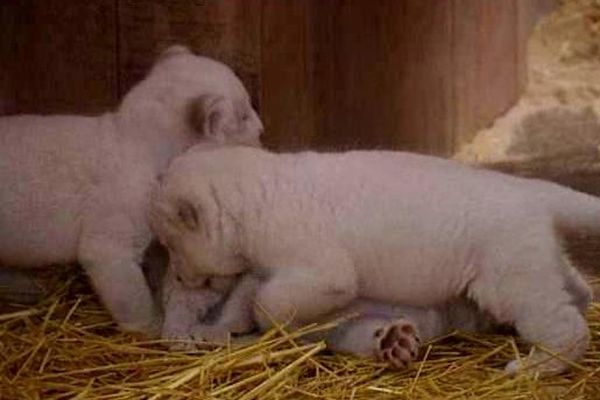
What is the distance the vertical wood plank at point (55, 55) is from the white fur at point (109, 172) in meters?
0.12

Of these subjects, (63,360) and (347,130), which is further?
(347,130)

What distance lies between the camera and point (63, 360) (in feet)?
8.06

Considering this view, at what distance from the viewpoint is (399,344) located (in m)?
2.34

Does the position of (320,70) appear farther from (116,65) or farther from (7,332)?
(7,332)

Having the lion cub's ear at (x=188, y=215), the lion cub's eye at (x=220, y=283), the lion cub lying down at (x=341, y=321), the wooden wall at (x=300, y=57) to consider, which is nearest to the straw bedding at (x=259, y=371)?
the lion cub lying down at (x=341, y=321)

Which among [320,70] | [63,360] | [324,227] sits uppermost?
[320,70]

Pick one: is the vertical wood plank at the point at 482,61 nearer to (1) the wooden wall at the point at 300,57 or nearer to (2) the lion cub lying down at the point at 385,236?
(1) the wooden wall at the point at 300,57

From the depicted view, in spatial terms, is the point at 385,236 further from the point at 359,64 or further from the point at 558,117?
the point at 558,117

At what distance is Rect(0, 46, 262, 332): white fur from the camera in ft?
8.45

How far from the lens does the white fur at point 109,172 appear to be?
8.45 feet

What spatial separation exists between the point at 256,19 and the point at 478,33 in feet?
1.65

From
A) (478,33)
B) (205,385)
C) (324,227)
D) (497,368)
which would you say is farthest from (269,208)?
(478,33)

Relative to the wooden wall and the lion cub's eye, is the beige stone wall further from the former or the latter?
the lion cub's eye

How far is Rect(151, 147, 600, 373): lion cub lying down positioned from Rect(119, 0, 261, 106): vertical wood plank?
0.42 meters
